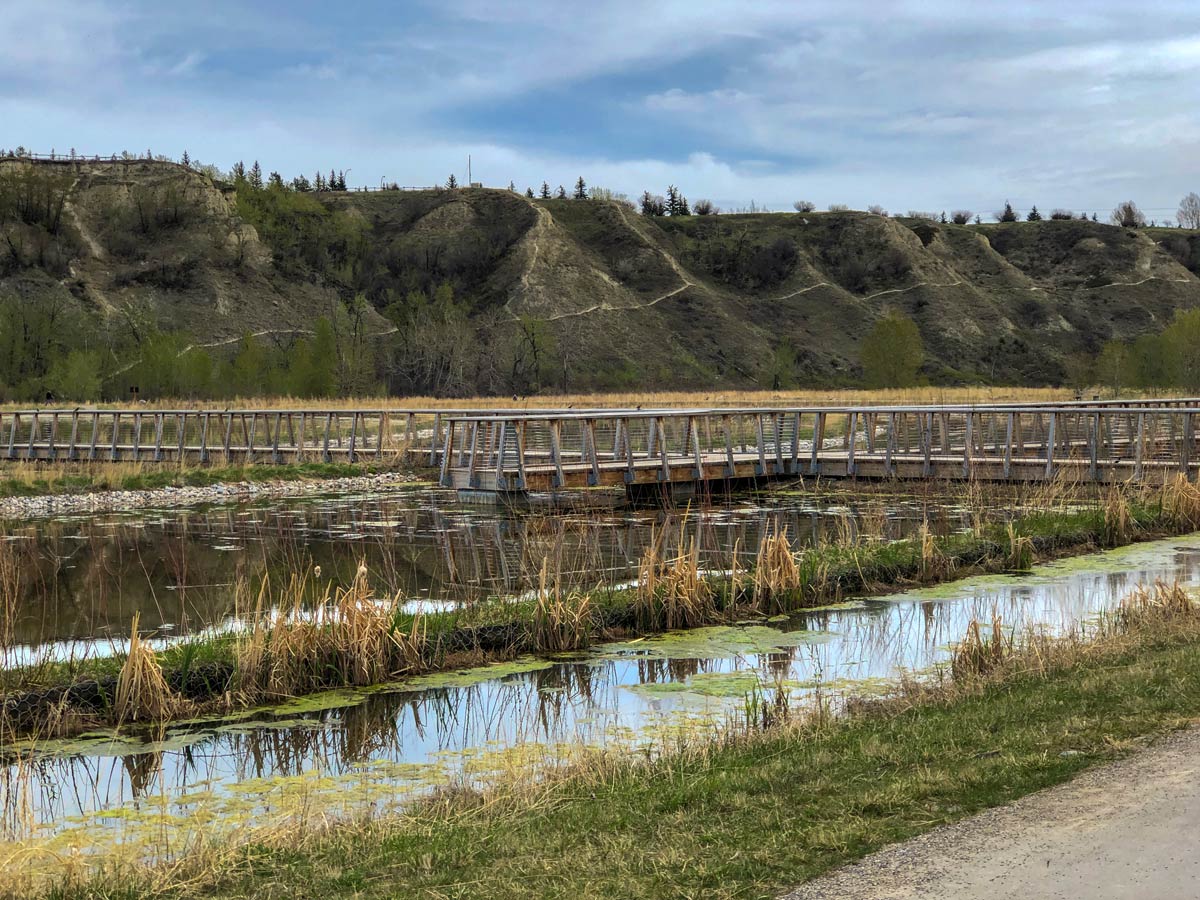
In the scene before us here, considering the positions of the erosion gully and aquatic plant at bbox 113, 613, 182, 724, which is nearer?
the erosion gully

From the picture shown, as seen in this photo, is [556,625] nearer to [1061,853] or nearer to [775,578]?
[775,578]

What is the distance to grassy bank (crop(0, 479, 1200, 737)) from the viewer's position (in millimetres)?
8859

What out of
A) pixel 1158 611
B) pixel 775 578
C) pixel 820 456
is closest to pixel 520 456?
pixel 820 456

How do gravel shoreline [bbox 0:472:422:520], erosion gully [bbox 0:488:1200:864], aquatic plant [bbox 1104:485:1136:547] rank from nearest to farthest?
erosion gully [bbox 0:488:1200:864] < aquatic plant [bbox 1104:485:1136:547] < gravel shoreline [bbox 0:472:422:520]

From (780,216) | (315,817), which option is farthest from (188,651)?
(780,216)

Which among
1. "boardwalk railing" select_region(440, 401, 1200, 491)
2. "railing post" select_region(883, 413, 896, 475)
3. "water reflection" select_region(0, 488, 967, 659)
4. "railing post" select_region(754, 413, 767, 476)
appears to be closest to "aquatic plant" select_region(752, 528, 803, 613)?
"water reflection" select_region(0, 488, 967, 659)

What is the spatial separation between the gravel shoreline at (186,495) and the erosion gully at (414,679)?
4001mm

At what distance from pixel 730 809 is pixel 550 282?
9298 cm

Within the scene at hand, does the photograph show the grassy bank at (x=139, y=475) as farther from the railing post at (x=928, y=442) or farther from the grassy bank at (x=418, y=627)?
the grassy bank at (x=418, y=627)

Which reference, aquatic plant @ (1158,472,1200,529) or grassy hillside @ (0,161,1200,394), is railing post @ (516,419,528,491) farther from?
grassy hillside @ (0,161,1200,394)

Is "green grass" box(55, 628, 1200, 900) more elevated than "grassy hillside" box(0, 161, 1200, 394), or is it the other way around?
"grassy hillside" box(0, 161, 1200, 394)

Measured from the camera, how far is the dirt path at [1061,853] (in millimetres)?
4387

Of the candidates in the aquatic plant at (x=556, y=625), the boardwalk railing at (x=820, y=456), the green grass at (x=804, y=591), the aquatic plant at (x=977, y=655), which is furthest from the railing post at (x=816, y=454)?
the aquatic plant at (x=977, y=655)

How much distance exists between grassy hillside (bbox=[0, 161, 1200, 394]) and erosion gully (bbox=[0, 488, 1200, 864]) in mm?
50823
